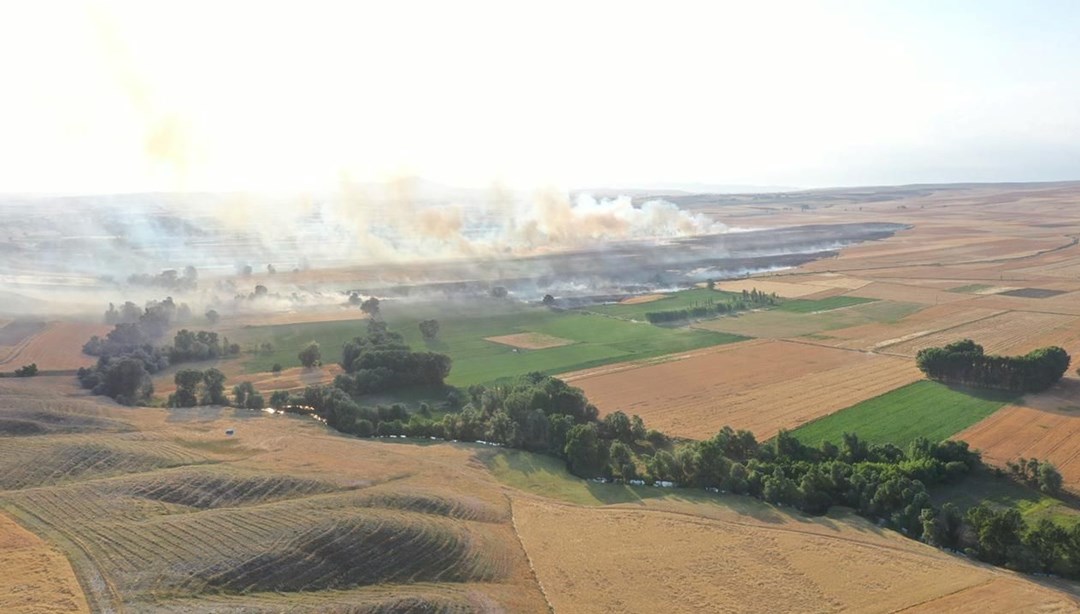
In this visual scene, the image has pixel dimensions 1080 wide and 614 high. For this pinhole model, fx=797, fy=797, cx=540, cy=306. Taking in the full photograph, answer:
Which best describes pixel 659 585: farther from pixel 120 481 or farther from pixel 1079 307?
pixel 1079 307

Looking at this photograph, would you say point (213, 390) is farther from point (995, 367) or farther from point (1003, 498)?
point (995, 367)

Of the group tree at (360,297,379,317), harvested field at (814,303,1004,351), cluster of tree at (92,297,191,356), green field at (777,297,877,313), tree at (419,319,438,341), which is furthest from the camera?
green field at (777,297,877,313)

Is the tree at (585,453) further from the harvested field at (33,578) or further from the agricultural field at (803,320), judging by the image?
the agricultural field at (803,320)

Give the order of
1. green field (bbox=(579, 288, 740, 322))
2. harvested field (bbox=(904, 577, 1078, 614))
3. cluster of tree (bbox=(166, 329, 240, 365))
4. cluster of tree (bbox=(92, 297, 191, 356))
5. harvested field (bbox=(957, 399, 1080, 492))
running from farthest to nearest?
1. green field (bbox=(579, 288, 740, 322))
2. cluster of tree (bbox=(92, 297, 191, 356))
3. cluster of tree (bbox=(166, 329, 240, 365))
4. harvested field (bbox=(957, 399, 1080, 492))
5. harvested field (bbox=(904, 577, 1078, 614))

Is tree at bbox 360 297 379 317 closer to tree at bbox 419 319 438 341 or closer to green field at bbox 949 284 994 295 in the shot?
tree at bbox 419 319 438 341

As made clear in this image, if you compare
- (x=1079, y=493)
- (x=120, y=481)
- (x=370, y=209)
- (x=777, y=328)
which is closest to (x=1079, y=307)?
(x=777, y=328)

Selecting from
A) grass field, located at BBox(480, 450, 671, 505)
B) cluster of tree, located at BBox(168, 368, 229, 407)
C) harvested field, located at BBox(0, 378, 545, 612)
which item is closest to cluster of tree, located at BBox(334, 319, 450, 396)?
cluster of tree, located at BBox(168, 368, 229, 407)

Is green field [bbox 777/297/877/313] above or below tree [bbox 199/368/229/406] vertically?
below
